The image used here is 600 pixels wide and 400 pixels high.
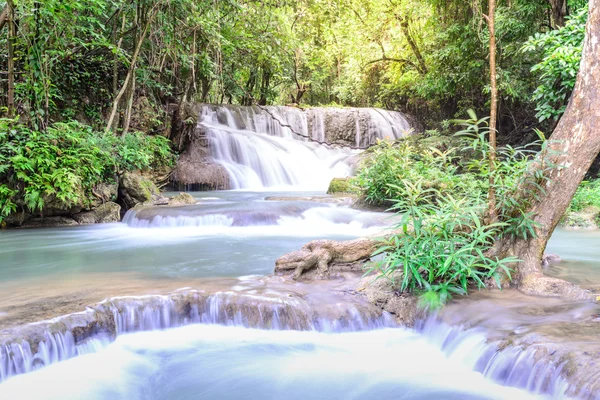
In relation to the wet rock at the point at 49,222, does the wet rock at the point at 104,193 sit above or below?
above

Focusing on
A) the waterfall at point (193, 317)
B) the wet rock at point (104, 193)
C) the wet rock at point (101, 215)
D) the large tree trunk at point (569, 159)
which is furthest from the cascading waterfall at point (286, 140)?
the large tree trunk at point (569, 159)

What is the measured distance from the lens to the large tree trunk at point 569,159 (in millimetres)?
3576

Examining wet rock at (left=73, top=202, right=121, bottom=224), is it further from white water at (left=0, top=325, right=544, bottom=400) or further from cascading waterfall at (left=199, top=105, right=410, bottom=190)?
white water at (left=0, top=325, right=544, bottom=400)

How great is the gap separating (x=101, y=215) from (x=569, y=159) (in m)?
8.73

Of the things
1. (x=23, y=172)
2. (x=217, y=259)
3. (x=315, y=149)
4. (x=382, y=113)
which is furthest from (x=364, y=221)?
(x=382, y=113)

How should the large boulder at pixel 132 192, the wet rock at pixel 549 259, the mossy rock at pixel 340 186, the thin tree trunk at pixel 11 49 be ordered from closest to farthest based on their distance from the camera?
the wet rock at pixel 549 259, the thin tree trunk at pixel 11 49, the large boulder at pixel 132 192, the mossy rock at pixel 340 186

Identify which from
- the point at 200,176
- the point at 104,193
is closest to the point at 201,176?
the point at 200,176

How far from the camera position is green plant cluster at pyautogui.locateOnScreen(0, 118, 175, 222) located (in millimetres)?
7879

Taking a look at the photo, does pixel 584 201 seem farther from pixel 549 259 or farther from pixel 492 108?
pixel 492 108

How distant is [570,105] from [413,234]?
1.66 meters

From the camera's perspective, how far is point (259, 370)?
3303mm

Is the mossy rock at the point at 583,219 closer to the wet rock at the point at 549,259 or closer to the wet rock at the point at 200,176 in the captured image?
the wet rock at the point at 549,259

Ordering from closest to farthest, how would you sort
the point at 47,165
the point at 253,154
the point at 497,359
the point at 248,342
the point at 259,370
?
the point at 497,359 → the point at 259,370 → the point at 248,342 → the point at 47,165 → the point at 253,154

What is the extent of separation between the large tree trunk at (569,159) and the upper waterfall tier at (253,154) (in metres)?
10.5
